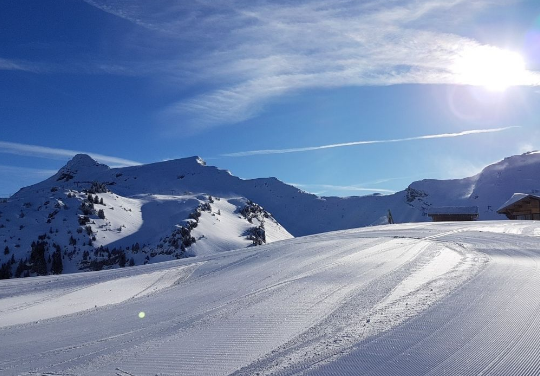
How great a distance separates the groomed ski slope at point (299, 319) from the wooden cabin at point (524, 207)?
21.6 metres

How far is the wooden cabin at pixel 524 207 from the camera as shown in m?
28.5

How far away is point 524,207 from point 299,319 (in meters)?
29.2

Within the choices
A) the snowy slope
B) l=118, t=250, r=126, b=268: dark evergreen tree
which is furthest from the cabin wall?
l=118, t=250, r=126, b=268: dark evergreen tree

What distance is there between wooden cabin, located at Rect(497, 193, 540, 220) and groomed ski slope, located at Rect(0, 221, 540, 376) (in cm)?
2159

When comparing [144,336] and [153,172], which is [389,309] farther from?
[153,172]

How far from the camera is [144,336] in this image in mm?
5129

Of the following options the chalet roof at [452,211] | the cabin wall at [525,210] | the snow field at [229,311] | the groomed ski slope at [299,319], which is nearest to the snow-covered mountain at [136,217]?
the chalet roof at [452,211]

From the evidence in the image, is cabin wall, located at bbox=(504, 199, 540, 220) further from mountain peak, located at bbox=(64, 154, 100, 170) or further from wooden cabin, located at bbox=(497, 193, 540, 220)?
mountain peak, located at bbox=(64, 154, 100, 170)

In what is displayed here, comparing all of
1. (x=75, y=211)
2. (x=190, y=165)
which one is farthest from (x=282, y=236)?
(x=190, y=165)

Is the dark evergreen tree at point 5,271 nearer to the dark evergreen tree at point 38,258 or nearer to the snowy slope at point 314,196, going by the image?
the dark evergreen tree at point 38,258

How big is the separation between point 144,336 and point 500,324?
386cm

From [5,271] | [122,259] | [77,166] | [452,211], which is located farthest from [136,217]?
[77,166]

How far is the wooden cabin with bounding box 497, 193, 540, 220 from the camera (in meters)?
28.5

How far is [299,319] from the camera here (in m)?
5.29
